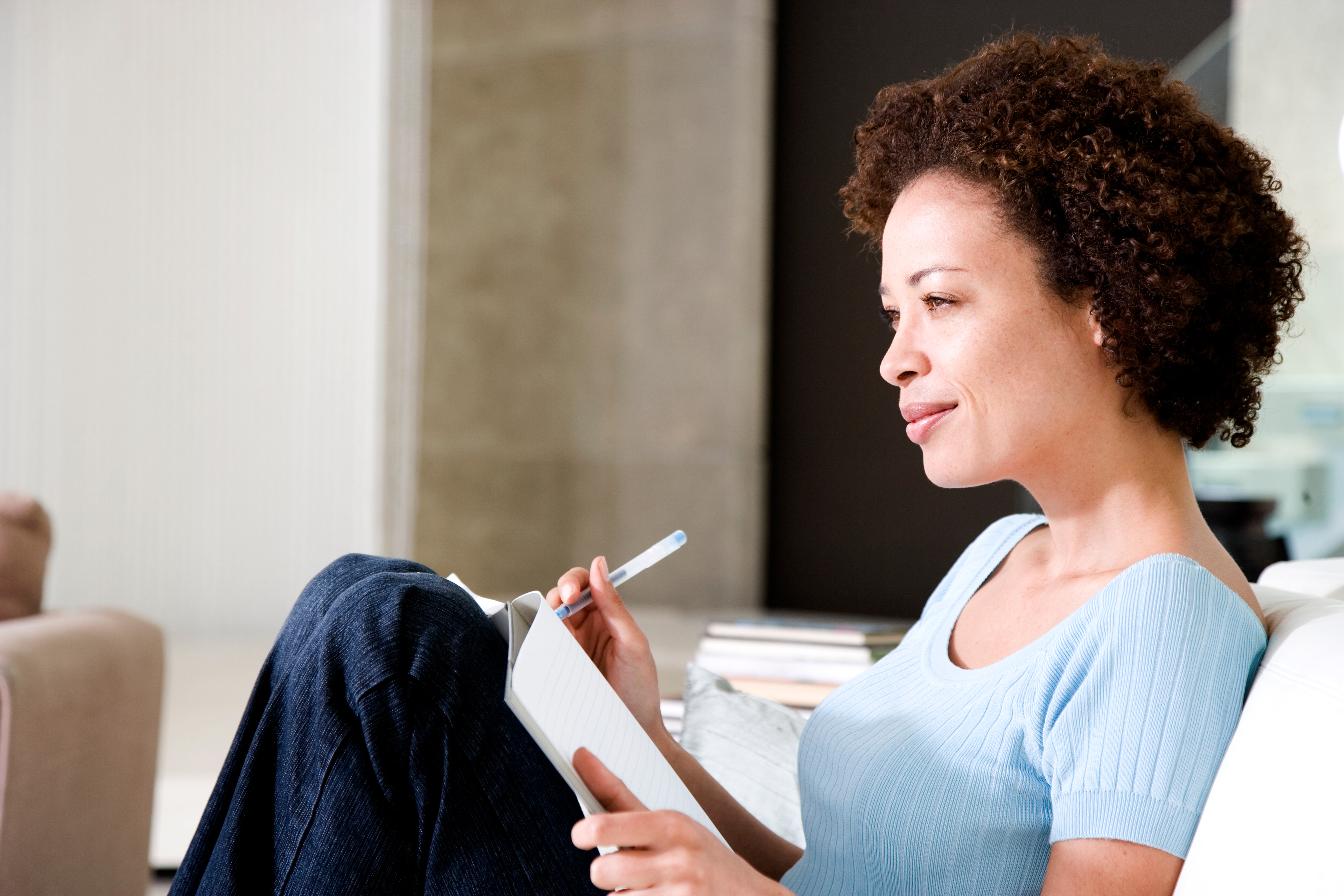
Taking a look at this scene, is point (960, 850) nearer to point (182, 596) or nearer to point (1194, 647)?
A: point (1194, 647)

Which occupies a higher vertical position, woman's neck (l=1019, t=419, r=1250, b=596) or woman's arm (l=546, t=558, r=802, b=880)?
woman's neck (l=1019, t=419, r=1250, b=596)

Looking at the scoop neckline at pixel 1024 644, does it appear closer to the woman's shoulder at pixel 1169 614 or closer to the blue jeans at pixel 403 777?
the woman's shoulder at pixel 1169 614

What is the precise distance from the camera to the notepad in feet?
2.21

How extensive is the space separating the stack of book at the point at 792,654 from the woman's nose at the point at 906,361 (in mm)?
726

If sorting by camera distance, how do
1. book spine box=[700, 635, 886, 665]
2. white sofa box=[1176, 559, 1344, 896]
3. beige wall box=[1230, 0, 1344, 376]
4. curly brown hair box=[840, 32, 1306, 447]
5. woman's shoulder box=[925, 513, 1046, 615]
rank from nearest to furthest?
1. white sofa box=[1176, 559, 1344, 896]
2. curly brown hair box=[840, 32, 1306, 447]
3. woman's shoulder box=[925, 513, 1046, 615]
4. book spine box=[700, 635, 886, 665]
5. beige wall box=[1230, 0, 1344, 376]

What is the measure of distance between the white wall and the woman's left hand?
347 cm

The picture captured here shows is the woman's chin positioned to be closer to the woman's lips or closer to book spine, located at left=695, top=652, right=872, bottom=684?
the woman's lips

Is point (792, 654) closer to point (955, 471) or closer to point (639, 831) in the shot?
point (955, 471)

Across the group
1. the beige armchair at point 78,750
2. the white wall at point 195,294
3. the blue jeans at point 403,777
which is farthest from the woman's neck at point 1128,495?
the white wall at point 195,294

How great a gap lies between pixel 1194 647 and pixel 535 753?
0.47 metres

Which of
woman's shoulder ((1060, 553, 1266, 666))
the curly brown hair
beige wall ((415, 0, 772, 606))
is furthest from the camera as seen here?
beige wall ((415, 0, 772, 606))

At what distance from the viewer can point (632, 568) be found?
2.87 feet

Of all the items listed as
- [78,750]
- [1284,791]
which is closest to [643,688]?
[1284,791]

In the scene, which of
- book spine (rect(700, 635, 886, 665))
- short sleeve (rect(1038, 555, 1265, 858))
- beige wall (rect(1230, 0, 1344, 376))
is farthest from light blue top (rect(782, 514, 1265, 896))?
beige wall (rect(1230, 0, 1344, 376))
